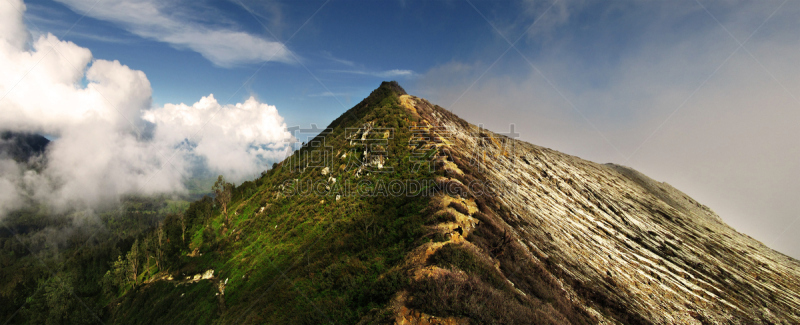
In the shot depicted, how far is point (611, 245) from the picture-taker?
2545 cm

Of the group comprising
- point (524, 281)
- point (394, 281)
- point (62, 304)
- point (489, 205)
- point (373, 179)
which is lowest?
point (62, 304)

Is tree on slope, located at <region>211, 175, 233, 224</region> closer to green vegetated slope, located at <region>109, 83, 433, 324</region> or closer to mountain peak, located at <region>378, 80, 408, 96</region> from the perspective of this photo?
green vegetated slope, located at <region>109, 83, 433, 324</region>

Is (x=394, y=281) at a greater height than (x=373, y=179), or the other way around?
(x=373, y=179)

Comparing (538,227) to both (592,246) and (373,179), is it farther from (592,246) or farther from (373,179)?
(373,179)

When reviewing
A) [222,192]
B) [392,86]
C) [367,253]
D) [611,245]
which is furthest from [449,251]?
[222,192]

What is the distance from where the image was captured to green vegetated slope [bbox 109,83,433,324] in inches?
583

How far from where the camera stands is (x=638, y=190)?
43969 mm

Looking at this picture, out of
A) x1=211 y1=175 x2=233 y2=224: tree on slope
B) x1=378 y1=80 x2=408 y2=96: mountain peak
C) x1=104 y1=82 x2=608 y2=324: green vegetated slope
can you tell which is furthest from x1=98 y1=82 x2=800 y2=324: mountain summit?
x1=378 y1=80 x2=408 y2=96: mountain peak

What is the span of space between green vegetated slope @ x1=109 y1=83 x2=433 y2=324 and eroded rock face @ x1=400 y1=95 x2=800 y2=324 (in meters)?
4.32

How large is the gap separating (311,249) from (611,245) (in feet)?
96.9

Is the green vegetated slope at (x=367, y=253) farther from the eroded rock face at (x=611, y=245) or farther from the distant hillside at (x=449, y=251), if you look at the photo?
the eroded rock face at (x=611, y=245)

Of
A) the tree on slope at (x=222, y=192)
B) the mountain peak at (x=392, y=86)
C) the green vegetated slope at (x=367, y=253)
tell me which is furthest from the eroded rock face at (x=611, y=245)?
the tree on slope at (x=222, y=192)

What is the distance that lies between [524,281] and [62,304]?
74.7 meters

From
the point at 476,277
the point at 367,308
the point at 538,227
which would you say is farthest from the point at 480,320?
the point at 538,227
